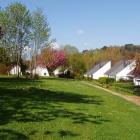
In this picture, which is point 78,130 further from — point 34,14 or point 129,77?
point 129,77

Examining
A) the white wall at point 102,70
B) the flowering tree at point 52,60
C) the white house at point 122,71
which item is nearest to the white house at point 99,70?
the white wall at point 102,70

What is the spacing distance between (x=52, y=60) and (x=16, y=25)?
44.8 m

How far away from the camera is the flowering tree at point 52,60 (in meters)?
109

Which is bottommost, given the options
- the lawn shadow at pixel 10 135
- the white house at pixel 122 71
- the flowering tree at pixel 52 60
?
the lawn shadow at pixel 10 135

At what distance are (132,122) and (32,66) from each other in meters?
70.7

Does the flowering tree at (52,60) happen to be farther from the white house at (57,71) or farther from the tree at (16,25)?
the tree at (16,25)

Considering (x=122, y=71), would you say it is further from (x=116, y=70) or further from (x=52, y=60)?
(x=52, y=60)

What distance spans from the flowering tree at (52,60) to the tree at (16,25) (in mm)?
31880

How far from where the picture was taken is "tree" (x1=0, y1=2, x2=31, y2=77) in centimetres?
6938

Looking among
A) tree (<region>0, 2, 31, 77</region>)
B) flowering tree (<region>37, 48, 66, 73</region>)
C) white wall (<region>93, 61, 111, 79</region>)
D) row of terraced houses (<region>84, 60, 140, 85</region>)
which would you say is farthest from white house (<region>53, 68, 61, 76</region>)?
tree (<region>0, 2, 31, 77</region>)

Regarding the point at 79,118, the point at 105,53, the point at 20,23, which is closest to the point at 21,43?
the point at 20,23

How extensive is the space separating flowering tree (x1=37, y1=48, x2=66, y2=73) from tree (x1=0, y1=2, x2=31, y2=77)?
31880 millimetres

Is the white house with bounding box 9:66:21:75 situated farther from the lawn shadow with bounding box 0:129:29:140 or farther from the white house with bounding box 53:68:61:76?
the lawn shadow with bounding box 0:129:29:140

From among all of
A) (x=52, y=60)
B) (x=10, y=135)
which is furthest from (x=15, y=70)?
(x=10, y=135)
